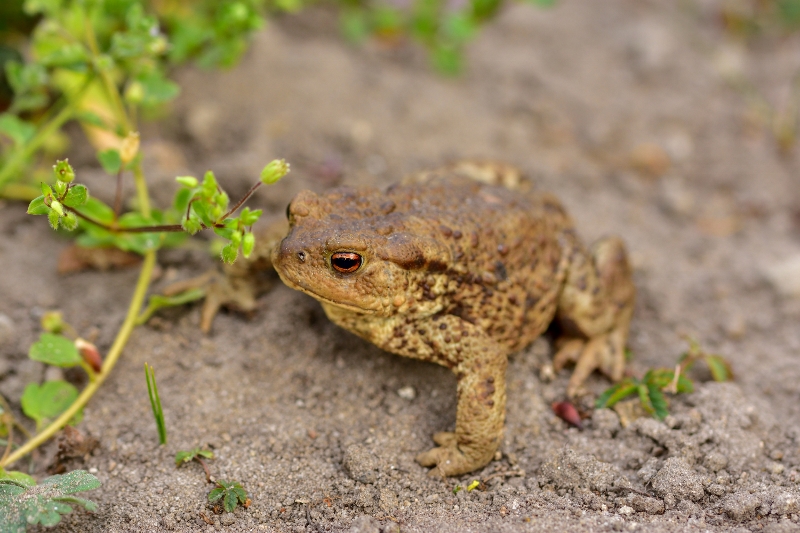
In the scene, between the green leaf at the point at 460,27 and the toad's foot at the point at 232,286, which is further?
the green leaf at the point at 460,27

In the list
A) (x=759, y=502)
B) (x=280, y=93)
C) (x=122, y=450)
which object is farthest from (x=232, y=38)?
(x=759, y=502)

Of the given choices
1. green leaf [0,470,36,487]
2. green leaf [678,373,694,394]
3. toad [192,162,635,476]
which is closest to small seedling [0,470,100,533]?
green leaf [0,470,36,487]

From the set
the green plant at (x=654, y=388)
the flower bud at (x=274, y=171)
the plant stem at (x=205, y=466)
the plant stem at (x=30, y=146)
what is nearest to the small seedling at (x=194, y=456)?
the plant stem at (x=205, y=466)

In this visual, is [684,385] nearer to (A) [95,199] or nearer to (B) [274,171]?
(B) [274,171]

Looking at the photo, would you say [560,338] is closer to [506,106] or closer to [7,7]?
[506,106]

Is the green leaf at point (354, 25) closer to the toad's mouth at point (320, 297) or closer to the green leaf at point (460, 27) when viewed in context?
the green leaf at point (460, 27)

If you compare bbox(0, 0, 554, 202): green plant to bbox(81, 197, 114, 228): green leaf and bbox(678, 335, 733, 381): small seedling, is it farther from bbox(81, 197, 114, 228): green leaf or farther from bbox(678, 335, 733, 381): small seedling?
bbox(678, 335, 733, 381): small seedling
